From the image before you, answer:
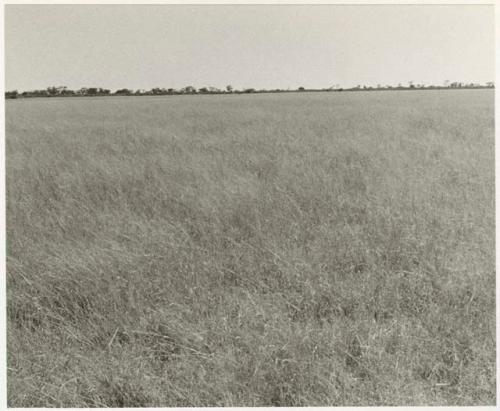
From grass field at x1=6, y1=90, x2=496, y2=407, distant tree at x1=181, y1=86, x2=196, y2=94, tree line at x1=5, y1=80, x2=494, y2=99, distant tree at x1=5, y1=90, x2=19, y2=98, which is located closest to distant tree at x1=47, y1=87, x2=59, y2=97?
tree line at x1=5, y1=80, x2=494, y2=99

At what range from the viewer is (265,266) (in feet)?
10.4

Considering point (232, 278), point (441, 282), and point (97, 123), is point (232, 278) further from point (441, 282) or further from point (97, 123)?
point (97, 123)

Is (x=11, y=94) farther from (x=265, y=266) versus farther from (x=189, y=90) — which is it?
(x=265, y=266)

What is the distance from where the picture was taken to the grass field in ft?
8.47

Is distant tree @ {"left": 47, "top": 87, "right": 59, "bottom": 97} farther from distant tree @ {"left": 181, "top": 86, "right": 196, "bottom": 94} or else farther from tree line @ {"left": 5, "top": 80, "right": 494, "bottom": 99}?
distant tree @ {"left": 181, "top": 86, "right": 196, "bottom": 94}

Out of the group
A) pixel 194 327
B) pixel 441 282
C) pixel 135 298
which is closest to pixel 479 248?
pixel 441 282

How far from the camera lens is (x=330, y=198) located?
404cm

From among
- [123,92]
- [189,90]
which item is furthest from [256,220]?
[123,92]

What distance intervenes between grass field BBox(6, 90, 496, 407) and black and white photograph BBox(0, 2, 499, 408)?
0.05ft

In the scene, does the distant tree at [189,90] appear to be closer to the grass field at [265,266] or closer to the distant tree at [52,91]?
the grass field at [265,266]

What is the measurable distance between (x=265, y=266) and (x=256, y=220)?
63 cm

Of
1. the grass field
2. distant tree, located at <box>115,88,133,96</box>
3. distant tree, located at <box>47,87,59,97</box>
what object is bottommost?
the grass field

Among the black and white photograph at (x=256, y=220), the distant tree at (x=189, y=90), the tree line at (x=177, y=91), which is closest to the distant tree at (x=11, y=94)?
the black and white photograph at (x=256, y=220)

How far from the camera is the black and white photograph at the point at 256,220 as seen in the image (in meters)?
2.60
